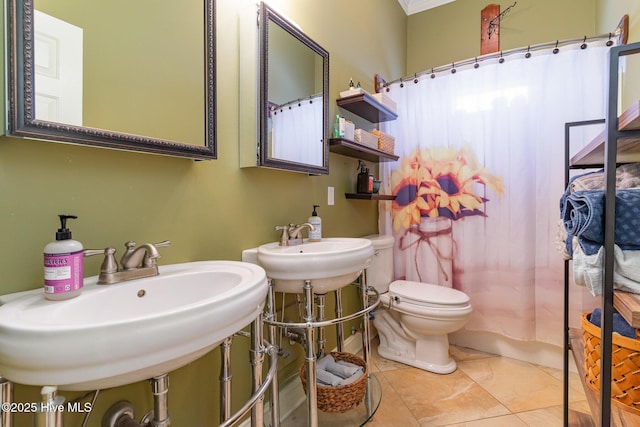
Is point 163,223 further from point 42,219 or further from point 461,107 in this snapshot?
point 461,107

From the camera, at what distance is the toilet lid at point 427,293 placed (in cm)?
181

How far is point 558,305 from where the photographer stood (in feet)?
6.07

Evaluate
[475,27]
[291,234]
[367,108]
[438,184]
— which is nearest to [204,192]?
[291,234]

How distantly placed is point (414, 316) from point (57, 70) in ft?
6.38

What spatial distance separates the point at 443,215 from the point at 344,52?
Result: 1.30 metres

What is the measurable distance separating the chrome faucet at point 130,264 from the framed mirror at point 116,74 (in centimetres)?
28

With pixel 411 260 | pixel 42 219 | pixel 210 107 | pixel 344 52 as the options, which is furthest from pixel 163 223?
pixel 411 260

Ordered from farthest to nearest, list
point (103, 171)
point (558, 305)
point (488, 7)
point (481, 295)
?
point (488, 7), point (481, 295), point (558, 305), point (103, 171)

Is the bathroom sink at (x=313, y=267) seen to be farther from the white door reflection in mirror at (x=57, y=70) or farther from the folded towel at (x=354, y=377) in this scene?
the white door reflection in mirror at (x=57, y=70)

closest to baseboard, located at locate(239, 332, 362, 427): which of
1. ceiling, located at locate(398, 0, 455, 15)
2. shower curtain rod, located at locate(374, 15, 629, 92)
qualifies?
shower curtain rod, located at locate(374, 15, 629, 92)

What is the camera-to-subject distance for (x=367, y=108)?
1997 mm

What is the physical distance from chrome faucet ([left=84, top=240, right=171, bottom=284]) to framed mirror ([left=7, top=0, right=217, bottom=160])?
0.28m

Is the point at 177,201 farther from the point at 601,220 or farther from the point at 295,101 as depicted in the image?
the point at 601,220

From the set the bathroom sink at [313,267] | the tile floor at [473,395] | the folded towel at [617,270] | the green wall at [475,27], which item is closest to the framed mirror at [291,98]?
the bathroom sink at [313,267]
